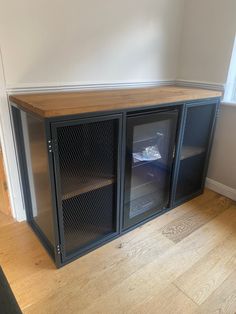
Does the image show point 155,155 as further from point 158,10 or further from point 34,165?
point 158,10

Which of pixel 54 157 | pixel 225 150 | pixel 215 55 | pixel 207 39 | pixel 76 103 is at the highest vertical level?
pixel 207 39

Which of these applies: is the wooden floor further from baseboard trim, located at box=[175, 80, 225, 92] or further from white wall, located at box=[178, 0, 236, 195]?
baseboard trim, located at box=[175, 80, 225, 92]

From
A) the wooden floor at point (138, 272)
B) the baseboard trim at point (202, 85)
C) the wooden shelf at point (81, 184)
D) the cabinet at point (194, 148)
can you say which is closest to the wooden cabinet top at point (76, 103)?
the cabinet at point (194, 148)

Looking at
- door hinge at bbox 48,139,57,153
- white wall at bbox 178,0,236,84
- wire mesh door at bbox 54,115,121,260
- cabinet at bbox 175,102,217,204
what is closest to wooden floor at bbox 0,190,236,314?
wire mesh door at bbox 54,115,121,260

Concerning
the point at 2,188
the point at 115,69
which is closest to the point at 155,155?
the point at 115,69

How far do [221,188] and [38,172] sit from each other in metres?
1.69

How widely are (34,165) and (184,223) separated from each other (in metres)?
1.20

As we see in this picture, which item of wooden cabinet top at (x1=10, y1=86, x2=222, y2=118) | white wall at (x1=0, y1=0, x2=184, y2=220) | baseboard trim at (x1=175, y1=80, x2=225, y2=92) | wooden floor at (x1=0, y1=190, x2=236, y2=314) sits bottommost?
wooden floor at (x1=0, y1=190, x2=236, y2=314)

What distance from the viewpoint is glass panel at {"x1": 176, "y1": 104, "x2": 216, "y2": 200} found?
184 cm

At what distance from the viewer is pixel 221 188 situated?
7.30 feet

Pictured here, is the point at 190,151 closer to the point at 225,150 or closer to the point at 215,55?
the point at 225,150

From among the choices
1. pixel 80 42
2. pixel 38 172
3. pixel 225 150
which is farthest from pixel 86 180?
pixel 225 150

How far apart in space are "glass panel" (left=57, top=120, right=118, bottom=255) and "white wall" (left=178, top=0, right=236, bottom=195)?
3.91 ft

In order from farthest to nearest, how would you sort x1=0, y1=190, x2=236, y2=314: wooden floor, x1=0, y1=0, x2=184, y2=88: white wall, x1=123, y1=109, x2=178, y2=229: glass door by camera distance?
1. x1=123, y1=109, x2=178, y2=229: glass door
2. x1=0, y1=0, x2=184, y2=88: white wall
3. x1=0, y1=190, x2=236, y2=314: wooden floor
